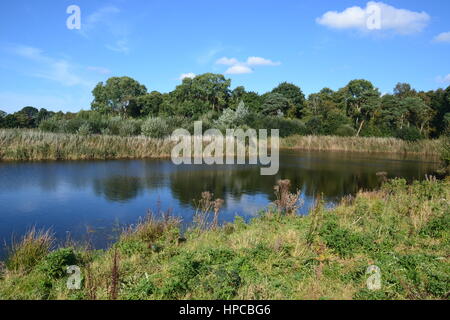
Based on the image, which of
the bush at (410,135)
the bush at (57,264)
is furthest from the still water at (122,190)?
the bush at (410,135)

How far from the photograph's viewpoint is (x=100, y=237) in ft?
24.1

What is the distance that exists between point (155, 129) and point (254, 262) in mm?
25403

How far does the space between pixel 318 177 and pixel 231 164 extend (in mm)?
6046

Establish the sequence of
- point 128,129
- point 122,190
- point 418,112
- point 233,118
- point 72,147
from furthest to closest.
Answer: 1. point 418,112
2. point 233,118
3. point 128,129
4. point 72,147
5. point 122,190

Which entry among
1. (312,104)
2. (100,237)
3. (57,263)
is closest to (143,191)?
(100,237)

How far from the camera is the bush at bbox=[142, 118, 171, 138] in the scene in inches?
1138

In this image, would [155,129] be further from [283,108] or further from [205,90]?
[283,108]

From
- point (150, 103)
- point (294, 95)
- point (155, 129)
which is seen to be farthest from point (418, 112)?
point (150, 103)

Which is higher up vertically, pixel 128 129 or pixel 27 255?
pixel 128 129

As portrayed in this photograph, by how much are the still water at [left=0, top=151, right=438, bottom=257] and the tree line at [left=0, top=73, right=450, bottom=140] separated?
21650mm

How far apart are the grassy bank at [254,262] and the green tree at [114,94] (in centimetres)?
5740

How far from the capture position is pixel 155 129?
95.6 feet

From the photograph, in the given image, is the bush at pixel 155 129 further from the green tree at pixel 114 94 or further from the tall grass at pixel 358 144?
the green tree at pixel 114 94

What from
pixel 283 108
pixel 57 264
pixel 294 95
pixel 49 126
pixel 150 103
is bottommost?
pixel 57 264
